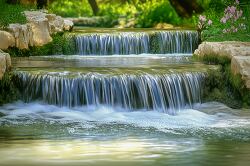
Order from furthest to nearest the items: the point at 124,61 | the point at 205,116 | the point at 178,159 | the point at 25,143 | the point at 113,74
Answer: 1. the point at 124,61
2. the point at 113,74
3. the point at 205,116
4. the point at 25,143
5. the point at 178,159

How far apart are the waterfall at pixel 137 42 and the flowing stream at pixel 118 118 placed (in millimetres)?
A: 2442

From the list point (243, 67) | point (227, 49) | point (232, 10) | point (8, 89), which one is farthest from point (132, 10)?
point (8, 89)

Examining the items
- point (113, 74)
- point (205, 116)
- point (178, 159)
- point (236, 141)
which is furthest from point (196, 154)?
point (113, 74)

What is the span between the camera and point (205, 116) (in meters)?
10.8

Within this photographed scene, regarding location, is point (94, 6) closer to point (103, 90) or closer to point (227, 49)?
point (227, 49)

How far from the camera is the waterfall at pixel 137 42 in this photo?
17.5 m

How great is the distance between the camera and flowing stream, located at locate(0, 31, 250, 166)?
7.59 meters

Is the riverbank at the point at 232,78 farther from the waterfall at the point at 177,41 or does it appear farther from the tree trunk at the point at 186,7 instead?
the tree trunk at the point at 186,7

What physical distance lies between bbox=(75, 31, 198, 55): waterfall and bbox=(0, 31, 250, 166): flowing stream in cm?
244

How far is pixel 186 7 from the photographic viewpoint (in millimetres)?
23766

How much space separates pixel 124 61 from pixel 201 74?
2.88 meters

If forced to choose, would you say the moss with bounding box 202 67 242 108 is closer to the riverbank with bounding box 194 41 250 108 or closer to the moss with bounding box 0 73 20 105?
the riverbank with bounding box 194 41 250 108

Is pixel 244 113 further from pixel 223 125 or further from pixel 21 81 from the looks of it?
pixel 21 81

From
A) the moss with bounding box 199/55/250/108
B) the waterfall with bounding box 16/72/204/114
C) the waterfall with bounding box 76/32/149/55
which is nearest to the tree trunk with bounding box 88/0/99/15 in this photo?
the waterfall with bounding box 76/32/149/55
